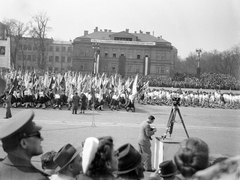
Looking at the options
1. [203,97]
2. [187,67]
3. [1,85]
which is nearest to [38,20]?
[203,97]

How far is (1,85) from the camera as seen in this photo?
2654 millimetres

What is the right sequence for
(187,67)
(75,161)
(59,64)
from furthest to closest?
(187,67)
(59,64)
(75,161)

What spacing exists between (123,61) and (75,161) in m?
76.3

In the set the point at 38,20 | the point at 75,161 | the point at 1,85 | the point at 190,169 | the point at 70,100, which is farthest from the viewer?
the point at 38,20

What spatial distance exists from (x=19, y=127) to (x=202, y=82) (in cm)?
4858

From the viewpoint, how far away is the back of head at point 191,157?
2178mm

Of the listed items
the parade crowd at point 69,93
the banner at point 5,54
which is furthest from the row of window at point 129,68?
the banner at point 5,54

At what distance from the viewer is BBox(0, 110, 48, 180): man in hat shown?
2.32 m

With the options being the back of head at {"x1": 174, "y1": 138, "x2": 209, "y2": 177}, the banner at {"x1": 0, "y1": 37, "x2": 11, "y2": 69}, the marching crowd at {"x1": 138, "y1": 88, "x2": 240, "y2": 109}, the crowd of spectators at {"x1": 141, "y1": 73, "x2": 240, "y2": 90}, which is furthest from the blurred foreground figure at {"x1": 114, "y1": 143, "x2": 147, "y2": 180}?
the crowd of spectators at {"x1": 141, "y1": 73, "x2": 240, "y2": 90}

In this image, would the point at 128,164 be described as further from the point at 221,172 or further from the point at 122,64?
the point at 122,64

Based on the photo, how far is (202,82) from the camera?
48.7 m

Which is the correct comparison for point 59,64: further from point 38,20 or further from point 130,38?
point 38,20

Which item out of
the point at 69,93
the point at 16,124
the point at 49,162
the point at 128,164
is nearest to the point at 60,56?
the point at 69,93

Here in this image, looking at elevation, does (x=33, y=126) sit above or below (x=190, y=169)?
above
